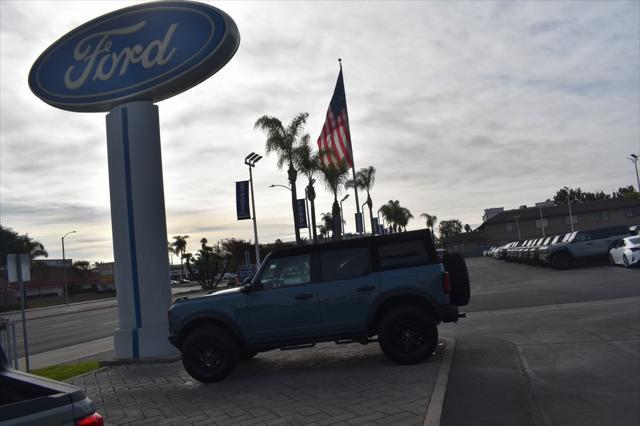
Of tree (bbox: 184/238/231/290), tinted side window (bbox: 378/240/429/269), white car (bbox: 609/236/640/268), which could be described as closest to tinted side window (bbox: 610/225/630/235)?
white car (bbox: 609/236/640/268)

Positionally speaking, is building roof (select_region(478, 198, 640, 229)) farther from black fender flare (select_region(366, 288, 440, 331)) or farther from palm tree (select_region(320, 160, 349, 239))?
black fender flare (select_region(366, 288, 440, 331))

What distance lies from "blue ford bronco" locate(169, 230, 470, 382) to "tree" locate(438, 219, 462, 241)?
448 feet

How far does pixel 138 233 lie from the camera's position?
37.8 feet

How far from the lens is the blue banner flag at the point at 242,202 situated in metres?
32.9

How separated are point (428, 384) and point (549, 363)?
2039 millimetres

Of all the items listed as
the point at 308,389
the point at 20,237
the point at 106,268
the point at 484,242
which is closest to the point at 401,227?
the point at 484,242

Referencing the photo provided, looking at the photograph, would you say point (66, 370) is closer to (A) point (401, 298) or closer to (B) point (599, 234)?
(A) point (401, 298)

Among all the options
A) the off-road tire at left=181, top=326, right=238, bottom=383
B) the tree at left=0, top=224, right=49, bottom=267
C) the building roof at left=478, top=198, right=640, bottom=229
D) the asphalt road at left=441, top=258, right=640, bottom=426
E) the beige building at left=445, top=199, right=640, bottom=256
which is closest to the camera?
the asphalt road at left=441, top=258, right=640, bottom=426

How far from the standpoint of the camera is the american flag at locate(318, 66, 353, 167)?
21.4 metres

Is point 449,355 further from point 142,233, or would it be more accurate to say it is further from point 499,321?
point 142,233

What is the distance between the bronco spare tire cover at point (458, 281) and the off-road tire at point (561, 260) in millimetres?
19244

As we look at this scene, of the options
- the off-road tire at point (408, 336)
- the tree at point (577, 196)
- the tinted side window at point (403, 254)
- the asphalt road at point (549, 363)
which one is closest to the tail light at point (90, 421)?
the asphalt road at point (549, 363)

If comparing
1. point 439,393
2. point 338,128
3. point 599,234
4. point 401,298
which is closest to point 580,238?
point 599,234

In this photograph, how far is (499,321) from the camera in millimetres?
12289
